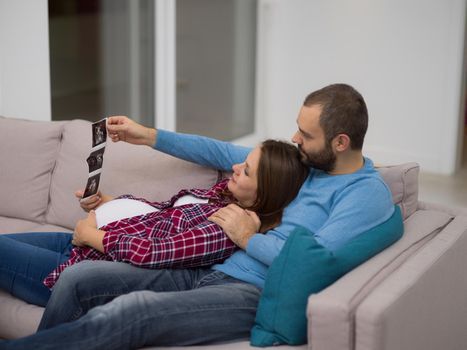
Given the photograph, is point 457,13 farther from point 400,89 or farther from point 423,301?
point 423,301

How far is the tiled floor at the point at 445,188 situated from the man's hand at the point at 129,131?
8.13 feet

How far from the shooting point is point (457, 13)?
15.9 ft

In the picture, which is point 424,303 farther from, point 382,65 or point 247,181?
point 382,65

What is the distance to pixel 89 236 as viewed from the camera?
85.3 inches

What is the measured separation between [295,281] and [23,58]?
216cm

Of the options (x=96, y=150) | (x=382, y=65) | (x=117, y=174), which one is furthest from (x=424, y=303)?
(x=382, y=65)

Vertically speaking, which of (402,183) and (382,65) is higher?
(382,65)

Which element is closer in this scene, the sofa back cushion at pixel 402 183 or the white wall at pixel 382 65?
the sofa back cushion at pixel 402 183

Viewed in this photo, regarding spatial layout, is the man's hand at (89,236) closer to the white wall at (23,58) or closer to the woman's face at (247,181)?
the woman's face at (247,181)

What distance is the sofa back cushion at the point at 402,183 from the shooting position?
2297mm

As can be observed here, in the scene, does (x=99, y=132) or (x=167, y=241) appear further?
(x=99, y=132)

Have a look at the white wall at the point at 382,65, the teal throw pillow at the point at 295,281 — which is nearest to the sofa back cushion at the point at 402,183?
the teal throw pillow at the point at 295,281

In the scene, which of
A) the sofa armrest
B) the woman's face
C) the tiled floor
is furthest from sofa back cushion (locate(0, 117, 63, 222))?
the tiled floor

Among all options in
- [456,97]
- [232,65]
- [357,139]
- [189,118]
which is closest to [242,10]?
[232,65]
